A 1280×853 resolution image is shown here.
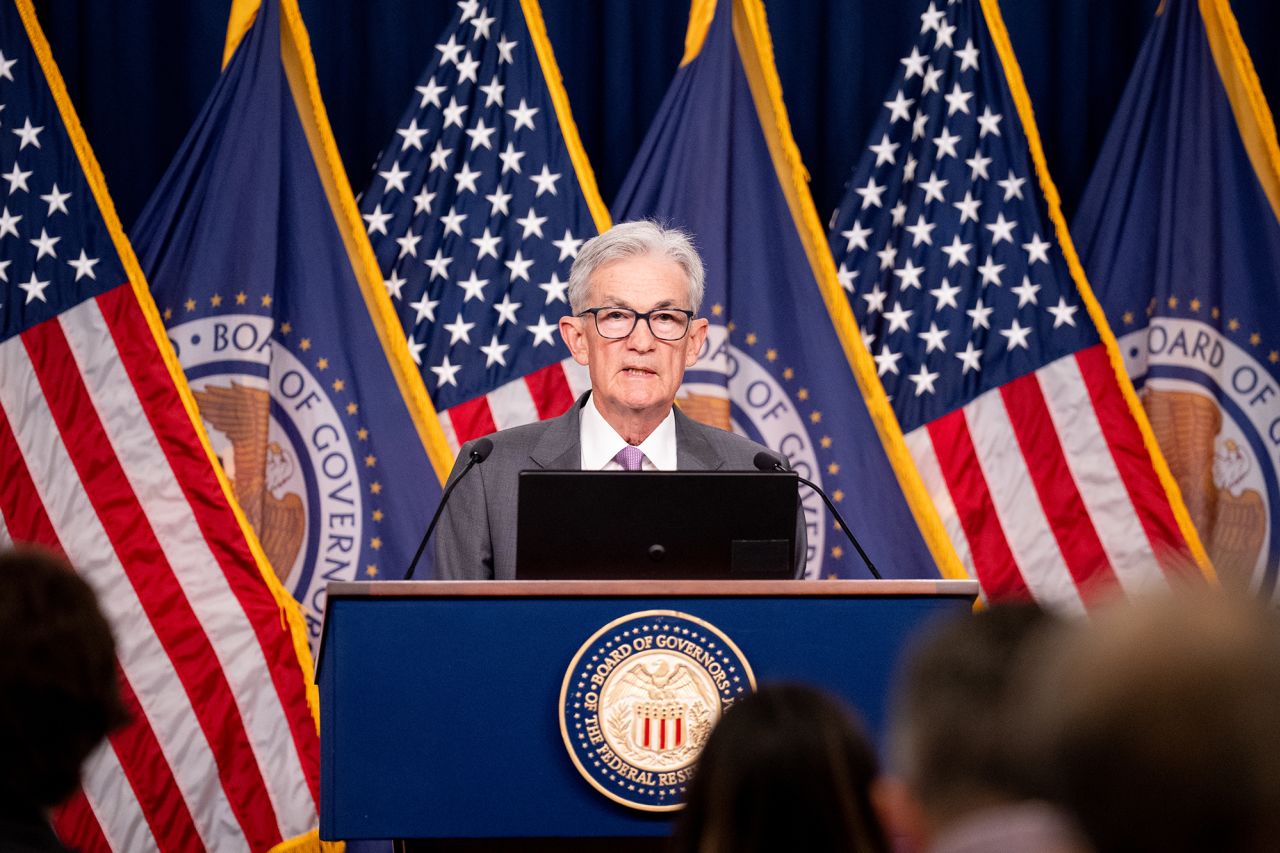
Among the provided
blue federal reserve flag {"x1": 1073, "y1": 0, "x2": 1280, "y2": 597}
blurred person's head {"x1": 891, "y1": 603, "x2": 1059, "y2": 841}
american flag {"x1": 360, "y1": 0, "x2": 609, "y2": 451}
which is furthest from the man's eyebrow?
blue federal reserve flag {"x1": 1073, "y1": 0, "x2": 1280, "y2": 597}

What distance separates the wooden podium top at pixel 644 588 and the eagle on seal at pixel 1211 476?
308cm

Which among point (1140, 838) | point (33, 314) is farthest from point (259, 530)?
point (1140, 838)

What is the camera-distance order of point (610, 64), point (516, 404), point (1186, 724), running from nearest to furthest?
point (1186, 724) < point (516, 404) < point (610, 64)

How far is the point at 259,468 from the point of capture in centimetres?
475

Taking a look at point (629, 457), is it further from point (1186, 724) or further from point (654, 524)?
point (1186, 724)

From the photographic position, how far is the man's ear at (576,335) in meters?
3.39

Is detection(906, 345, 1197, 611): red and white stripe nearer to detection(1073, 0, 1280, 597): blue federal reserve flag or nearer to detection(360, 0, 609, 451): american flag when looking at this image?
detection(1073, 0, 1280, 597): blue federal reserve flag

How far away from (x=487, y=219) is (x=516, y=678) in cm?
291

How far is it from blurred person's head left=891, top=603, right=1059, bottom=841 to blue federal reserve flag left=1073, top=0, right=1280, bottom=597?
4.41 meters

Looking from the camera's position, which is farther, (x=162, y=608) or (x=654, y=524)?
(x=162, y=608)

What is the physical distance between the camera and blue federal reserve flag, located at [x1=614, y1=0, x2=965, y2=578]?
499 cm

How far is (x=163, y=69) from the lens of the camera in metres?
5.22

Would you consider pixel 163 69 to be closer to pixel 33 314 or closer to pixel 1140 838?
pixel 33 314

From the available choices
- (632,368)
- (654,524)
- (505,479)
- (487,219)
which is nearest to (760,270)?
(487,219)
